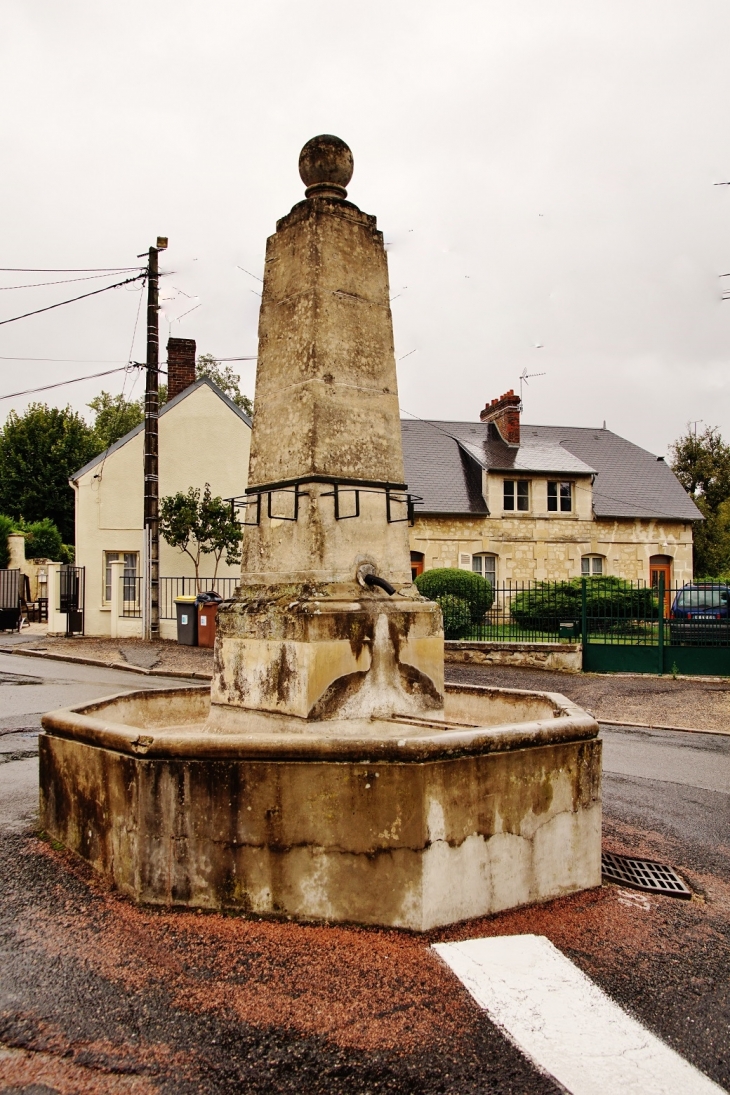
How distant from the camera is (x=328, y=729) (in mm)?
4281

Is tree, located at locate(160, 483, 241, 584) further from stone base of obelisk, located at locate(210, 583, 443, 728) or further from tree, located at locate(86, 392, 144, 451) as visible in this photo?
tree, located at locate(86, 392, 144, 451)

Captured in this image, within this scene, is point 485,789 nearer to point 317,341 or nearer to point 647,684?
point 317,341

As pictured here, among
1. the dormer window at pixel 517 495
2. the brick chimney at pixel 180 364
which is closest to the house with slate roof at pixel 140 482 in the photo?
the brick chimney at pixel 180 364

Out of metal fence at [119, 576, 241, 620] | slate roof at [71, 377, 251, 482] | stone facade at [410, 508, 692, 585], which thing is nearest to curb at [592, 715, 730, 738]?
metal fence at [119, 576, 241, 620]

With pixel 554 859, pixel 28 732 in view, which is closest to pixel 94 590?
pixel 28 732

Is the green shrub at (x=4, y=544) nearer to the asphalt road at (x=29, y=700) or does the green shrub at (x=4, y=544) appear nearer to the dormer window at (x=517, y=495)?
the asphalt road at (x=29, y=700)

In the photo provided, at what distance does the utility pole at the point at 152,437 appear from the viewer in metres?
17.9

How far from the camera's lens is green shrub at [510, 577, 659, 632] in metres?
14.7

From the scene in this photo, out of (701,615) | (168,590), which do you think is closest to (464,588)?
(701,615)

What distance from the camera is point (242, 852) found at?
11.6ft

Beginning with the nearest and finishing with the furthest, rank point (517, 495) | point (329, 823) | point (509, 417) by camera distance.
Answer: point (329, 823) → point (517, 495) → point (509, 417)

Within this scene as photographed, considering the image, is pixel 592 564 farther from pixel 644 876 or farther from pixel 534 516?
pixel 644 876

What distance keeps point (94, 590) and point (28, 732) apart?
1342 centimetres

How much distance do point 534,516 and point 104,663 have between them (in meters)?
17.3
